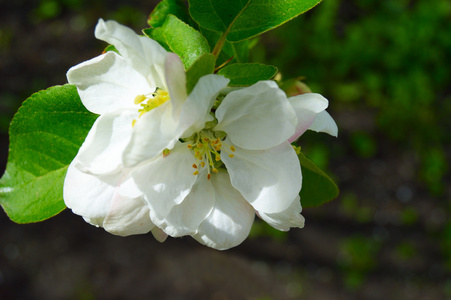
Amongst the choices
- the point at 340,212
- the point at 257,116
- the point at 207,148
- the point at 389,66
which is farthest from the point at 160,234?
the point at 389,66

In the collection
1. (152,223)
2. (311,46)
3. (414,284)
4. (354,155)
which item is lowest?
(414,284)

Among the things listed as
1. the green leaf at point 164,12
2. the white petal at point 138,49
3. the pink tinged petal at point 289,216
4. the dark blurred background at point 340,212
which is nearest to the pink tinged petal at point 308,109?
the pink tinged petal at point 289,216

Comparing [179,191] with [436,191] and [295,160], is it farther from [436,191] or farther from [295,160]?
[436,191]

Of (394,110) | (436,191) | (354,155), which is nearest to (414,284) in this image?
(436,191)

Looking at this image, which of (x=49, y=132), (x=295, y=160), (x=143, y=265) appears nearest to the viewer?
(x=295, y=160)

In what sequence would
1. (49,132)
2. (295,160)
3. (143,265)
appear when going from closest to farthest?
(295,160)
(49,132)
(143,265)

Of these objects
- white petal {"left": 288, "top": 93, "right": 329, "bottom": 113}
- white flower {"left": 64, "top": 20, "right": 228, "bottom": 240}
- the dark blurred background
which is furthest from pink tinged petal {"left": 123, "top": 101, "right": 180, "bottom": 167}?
the dark blurred background
